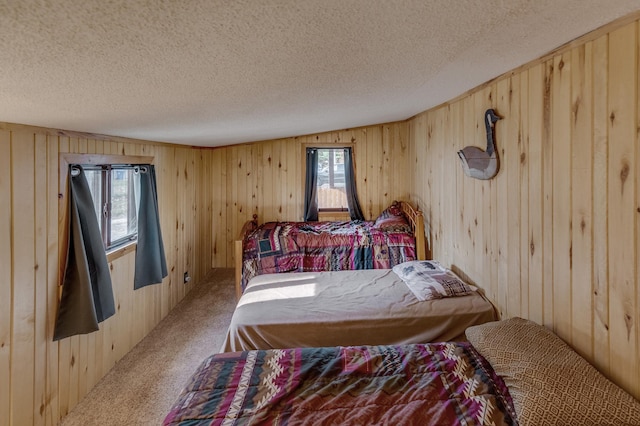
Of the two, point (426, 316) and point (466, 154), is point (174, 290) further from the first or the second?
point (466, 154)

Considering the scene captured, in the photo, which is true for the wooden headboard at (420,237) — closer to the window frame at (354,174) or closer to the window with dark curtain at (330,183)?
the window with dark curtain at (330,183)

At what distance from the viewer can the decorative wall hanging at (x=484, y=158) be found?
2.47 metres

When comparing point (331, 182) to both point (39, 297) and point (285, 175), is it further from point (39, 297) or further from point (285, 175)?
point (39, 297)

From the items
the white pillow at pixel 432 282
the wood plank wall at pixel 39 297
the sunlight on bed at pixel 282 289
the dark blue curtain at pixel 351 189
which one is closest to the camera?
the wood plank wall at pixel 39 297

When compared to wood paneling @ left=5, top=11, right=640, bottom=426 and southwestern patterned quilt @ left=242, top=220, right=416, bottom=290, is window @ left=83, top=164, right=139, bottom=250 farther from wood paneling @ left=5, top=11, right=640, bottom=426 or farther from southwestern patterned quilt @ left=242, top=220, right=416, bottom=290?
southwestern patterned quilt @ left=242, top=220, right=416, bottom=290

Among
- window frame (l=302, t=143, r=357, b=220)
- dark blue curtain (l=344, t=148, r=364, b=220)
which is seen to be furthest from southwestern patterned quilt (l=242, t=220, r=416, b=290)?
window frame (l=302, t=143, r=357, b=220)

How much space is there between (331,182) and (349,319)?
121 inches

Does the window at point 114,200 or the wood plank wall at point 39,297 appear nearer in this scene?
the wood plank wall at point 39,297

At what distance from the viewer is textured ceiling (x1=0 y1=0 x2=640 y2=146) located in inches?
34.9

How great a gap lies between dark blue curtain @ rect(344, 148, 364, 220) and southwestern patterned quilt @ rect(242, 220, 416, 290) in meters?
1.04

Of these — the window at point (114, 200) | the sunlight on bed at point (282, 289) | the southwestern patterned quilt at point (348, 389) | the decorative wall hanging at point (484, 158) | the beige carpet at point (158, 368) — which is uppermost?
the decorative wall hanging at point (484, 158)

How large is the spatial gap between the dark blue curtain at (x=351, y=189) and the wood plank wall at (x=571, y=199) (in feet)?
7.72

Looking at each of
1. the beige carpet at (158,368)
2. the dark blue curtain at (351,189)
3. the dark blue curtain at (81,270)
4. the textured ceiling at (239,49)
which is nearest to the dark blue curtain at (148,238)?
the beige carpet at (158,368)

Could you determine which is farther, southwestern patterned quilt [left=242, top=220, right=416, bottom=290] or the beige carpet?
southwestern patterned quilt [left=242, top=220, right=416, bottom=290]
